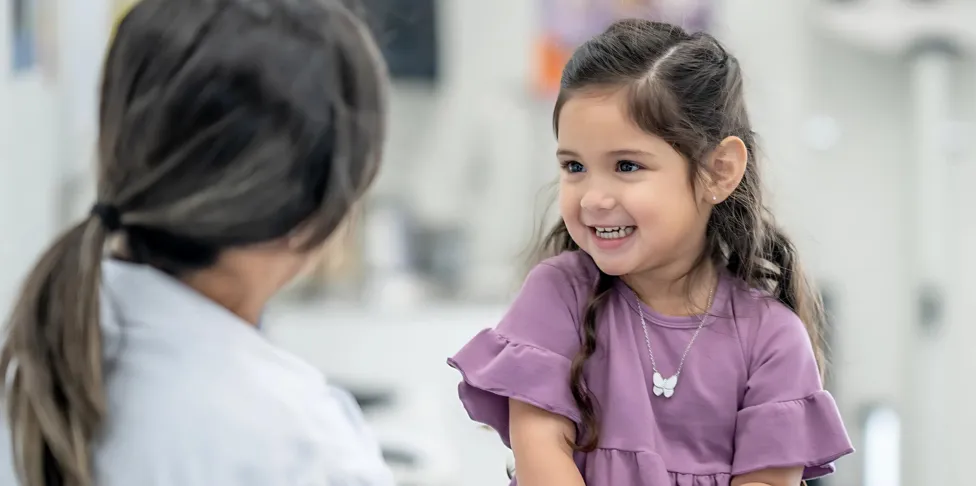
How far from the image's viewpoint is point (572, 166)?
28.0 inches

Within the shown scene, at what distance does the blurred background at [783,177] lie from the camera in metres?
1.99

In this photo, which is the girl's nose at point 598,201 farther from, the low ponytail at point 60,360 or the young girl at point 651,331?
the low ponytail at point 60,360

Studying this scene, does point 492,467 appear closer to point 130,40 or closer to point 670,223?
point 670,223

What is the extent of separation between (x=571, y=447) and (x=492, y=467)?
266 millimetres

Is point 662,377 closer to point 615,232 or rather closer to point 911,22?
point 615,232

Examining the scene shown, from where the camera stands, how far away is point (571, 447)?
2.27 ft

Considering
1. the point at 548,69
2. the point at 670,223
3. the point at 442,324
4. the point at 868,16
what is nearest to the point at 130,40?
the point at 670,223

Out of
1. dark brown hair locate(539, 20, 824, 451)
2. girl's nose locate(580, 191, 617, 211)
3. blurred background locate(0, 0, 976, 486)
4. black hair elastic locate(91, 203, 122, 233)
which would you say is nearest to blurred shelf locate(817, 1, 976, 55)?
blurred background locate(0, 0, 976, 486)

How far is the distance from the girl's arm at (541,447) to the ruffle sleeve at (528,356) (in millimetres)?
10

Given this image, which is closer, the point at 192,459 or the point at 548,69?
the point at 192,459

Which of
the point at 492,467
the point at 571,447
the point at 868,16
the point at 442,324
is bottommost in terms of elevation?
the point at 442,324

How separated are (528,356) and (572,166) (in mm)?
134

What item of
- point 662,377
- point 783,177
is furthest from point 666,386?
point 783,177

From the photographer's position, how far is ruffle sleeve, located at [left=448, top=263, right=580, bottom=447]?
68 centimetres
